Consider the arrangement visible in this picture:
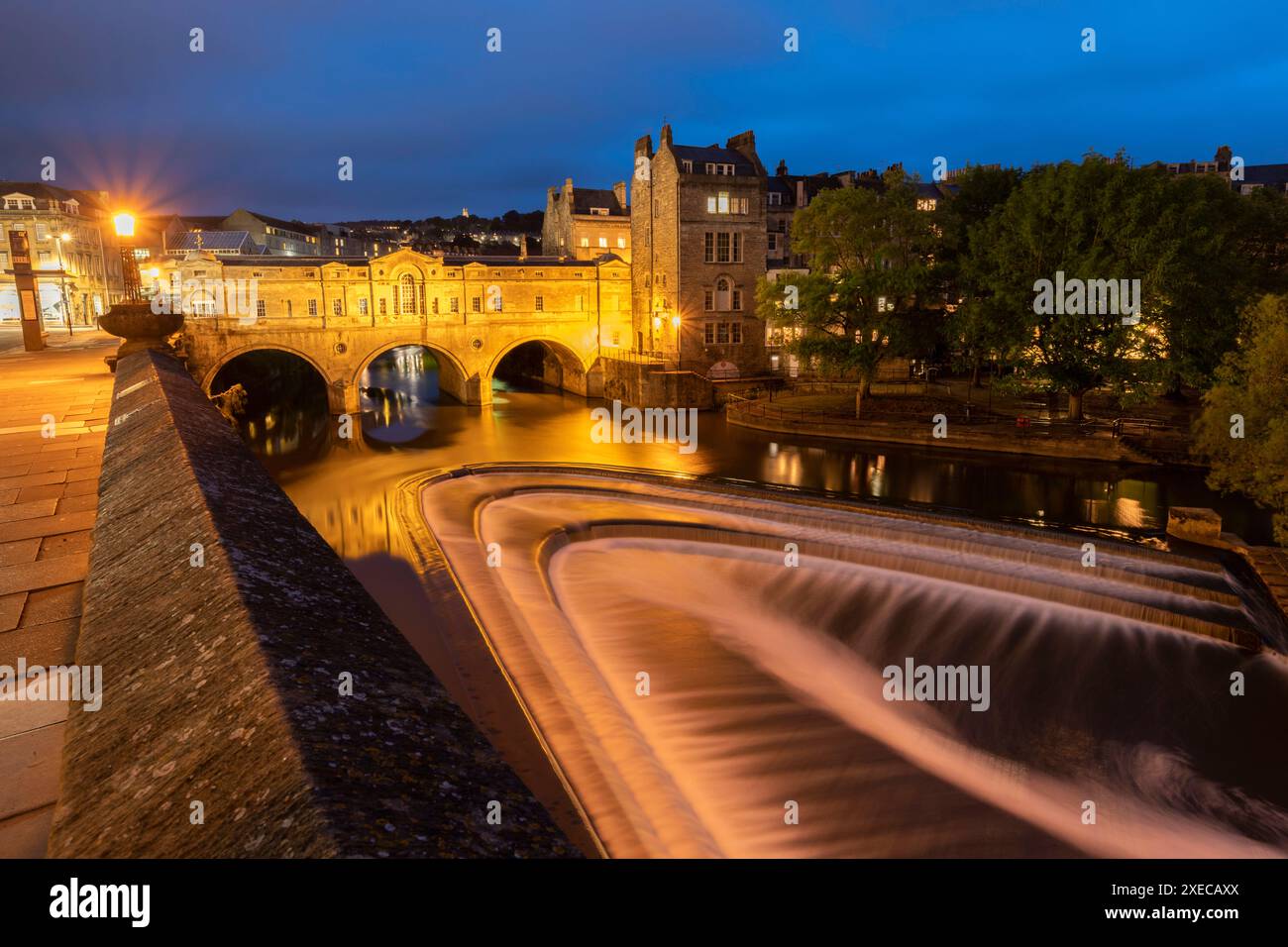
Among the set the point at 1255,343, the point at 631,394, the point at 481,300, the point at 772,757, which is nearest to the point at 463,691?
the point at 772,757

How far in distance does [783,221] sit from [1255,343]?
42.0 metres

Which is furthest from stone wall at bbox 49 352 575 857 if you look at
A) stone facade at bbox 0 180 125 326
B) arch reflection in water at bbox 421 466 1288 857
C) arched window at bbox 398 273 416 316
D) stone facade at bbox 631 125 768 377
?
stone facade at bbox 0 180 125 326

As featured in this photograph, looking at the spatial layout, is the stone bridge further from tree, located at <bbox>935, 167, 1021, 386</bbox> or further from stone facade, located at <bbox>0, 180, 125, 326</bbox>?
tree, located at <bbox>935, 167, 1021, 386</bbox>

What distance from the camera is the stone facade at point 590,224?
61656mm

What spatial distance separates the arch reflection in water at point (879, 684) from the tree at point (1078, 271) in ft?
46.9

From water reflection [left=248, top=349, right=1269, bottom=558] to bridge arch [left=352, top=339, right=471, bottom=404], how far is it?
242 cm

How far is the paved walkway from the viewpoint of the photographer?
118 inches

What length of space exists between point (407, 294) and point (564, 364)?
11977 millimetres

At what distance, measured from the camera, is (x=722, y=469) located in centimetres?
3169

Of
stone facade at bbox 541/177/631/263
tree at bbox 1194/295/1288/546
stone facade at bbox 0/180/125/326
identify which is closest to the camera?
tree at bbox 1194/295/1288/546

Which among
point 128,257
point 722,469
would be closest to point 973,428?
point 722,469

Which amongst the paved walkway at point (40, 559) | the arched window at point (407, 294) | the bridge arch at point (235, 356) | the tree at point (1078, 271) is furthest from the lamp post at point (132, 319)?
the arched window at point (407, 294)

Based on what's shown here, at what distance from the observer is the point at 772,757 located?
1207 cm
